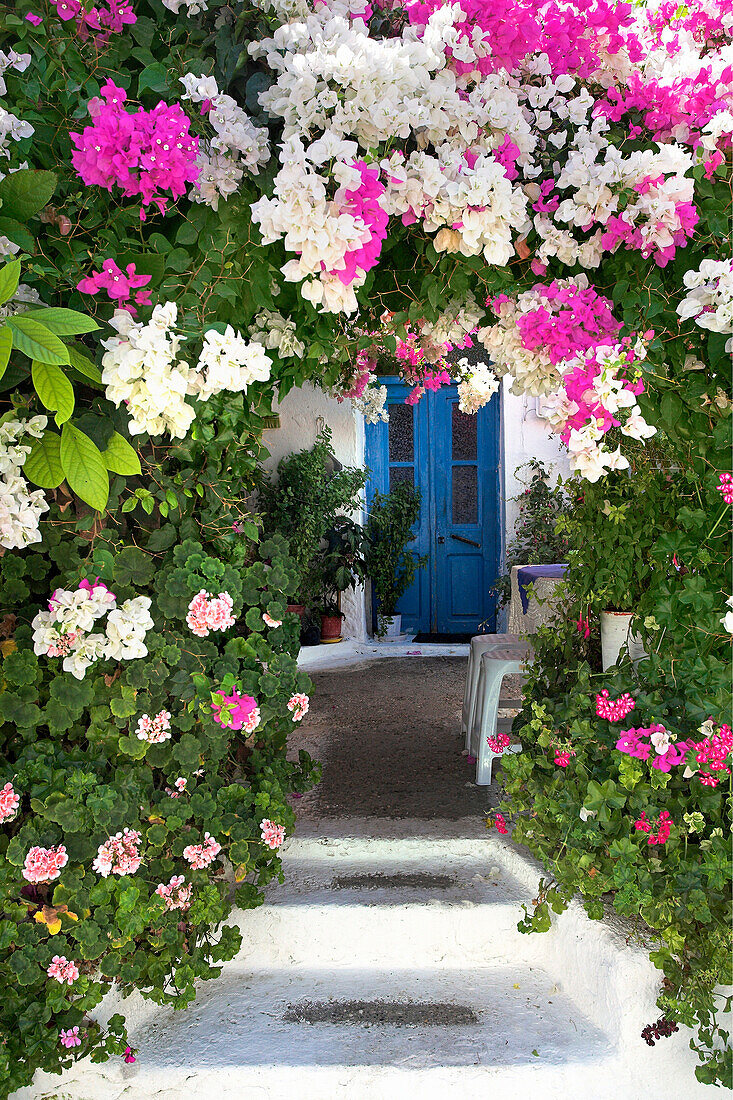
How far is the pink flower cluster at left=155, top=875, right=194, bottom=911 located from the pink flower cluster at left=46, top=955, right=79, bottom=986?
0.70ft

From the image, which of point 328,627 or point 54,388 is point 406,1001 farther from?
point 328,627

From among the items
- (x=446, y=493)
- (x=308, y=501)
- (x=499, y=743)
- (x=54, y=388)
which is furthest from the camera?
(x=446, y=493)

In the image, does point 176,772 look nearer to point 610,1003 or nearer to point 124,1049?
point 124,1049

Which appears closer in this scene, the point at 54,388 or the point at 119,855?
the point at 54,388

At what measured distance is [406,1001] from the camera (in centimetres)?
202

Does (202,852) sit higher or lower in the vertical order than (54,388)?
lower

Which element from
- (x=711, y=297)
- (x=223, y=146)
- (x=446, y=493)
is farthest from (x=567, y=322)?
(x=446, y=493)

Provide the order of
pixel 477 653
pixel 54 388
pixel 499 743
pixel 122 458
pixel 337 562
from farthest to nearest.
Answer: pixel 337 562
pixel 477 653
pixel 499 743
pixel 122 458
pixel 54 388

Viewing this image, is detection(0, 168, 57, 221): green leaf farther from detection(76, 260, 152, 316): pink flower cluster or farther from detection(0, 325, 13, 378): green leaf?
detection(0, 325, 13, 378): green leaf

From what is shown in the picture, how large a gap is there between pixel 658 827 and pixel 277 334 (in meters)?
1.38

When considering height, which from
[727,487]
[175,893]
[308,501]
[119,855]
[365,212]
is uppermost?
[365,212]

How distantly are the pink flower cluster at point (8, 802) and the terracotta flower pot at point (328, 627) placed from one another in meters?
4.26

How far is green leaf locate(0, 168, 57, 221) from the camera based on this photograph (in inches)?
50.6

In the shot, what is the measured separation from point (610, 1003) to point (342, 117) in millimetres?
1997
